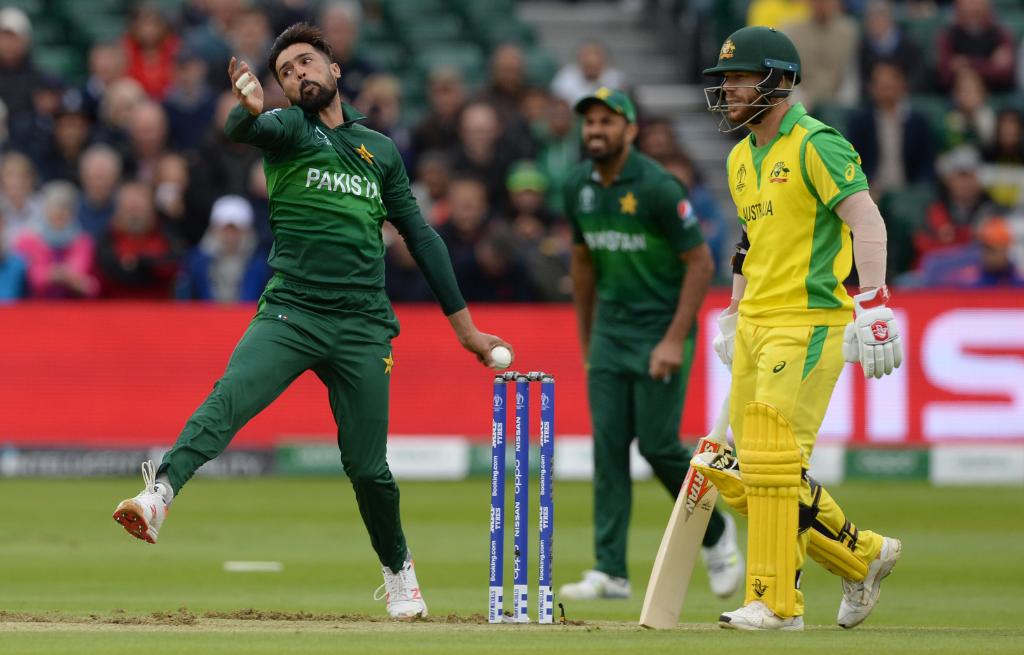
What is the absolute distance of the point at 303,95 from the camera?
26.2ft

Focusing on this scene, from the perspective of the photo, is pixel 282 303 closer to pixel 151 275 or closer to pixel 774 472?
pixel 774 472

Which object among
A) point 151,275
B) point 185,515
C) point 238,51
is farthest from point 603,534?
point 238,51

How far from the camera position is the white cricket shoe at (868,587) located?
8047mm

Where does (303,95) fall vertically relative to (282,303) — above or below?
above

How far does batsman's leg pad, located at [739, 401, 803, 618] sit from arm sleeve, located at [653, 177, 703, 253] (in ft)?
8.44

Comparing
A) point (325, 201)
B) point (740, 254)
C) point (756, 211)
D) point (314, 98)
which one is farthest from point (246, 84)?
point (740, 254)

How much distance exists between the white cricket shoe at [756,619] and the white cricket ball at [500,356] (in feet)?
4.59

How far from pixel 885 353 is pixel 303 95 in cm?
264

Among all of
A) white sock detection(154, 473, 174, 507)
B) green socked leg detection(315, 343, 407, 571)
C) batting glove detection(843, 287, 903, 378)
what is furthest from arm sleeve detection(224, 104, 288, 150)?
batting glove detection(843, 287, 903, 378)

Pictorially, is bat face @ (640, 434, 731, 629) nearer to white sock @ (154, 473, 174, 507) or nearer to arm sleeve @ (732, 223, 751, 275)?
arm sleeve @ (732, 223, 751, 275)

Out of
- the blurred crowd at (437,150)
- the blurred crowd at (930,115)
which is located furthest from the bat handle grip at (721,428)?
the blurred crowd at (930,115)

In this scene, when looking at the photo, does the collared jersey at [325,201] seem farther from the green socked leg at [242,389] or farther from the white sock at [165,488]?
the white sock at [165,488]

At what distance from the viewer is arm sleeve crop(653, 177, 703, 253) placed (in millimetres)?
10070

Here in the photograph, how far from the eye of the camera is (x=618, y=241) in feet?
33.6
